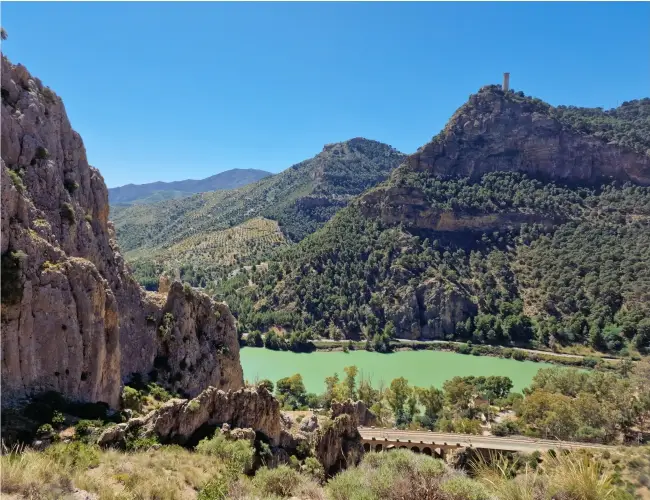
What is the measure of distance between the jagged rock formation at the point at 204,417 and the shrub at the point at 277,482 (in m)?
4.67

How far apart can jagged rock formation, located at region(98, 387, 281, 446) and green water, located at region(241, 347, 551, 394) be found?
40582 mm

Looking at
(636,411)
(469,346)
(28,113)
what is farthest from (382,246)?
(28,113)

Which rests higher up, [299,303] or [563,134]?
[563,134]

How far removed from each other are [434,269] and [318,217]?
271ft

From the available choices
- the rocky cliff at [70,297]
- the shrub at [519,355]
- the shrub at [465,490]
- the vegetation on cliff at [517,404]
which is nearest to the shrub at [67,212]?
the rocky cliff at [70,297]

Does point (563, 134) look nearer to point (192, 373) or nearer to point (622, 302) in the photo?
point (622, 302)

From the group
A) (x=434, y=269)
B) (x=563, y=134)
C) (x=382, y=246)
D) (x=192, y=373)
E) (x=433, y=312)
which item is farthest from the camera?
(x=563, y=134)

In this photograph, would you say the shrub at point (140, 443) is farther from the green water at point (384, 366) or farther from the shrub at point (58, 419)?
the green water at point (384, 366)

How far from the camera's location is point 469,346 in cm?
8194

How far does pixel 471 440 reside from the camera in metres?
32.8

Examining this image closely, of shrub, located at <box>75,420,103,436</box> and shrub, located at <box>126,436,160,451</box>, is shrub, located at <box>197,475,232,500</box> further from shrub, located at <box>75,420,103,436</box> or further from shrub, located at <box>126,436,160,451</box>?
shrub, located at <box>75,420,103,436</box>

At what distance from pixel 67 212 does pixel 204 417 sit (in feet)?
39.2

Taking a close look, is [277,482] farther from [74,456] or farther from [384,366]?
[384,366]

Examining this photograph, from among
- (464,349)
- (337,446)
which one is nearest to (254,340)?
(464,349)
